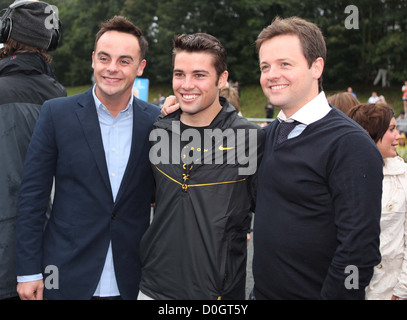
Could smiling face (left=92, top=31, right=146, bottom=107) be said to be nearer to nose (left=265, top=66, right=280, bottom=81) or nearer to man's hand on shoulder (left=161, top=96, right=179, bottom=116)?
man's hand on shoulder (left=161, top=96, right=179, bottom=116)

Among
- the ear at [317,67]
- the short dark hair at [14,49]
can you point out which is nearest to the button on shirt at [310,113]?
the ear at [317,67]

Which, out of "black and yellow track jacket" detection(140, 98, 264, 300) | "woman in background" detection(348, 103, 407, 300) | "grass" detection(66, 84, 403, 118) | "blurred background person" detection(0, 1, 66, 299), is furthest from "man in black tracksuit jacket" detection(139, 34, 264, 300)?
"grass" detection(66, 84, 403, 118)

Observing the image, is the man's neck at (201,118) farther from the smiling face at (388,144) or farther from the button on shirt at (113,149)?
the smiling face at (388,144)

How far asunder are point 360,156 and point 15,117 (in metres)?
2.15

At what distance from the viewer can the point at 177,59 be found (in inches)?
106

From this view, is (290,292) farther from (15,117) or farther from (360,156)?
(15,117)

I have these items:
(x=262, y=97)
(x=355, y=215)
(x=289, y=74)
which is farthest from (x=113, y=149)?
(x=262, y=97)

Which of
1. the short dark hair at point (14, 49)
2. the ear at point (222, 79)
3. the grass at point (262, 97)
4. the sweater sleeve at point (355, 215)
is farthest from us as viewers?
the grass at point (262, 97)

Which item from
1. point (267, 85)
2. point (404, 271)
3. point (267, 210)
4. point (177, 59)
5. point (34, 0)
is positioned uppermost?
point (34, 0)

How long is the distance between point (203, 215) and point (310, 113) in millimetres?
830

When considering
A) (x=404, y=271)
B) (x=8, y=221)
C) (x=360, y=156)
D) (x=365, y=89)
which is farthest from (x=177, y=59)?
(x=365, y=89)

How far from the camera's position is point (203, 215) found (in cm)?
237

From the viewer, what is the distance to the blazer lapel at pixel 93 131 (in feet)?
8.48

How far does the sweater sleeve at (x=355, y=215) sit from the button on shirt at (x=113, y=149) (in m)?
1.36
